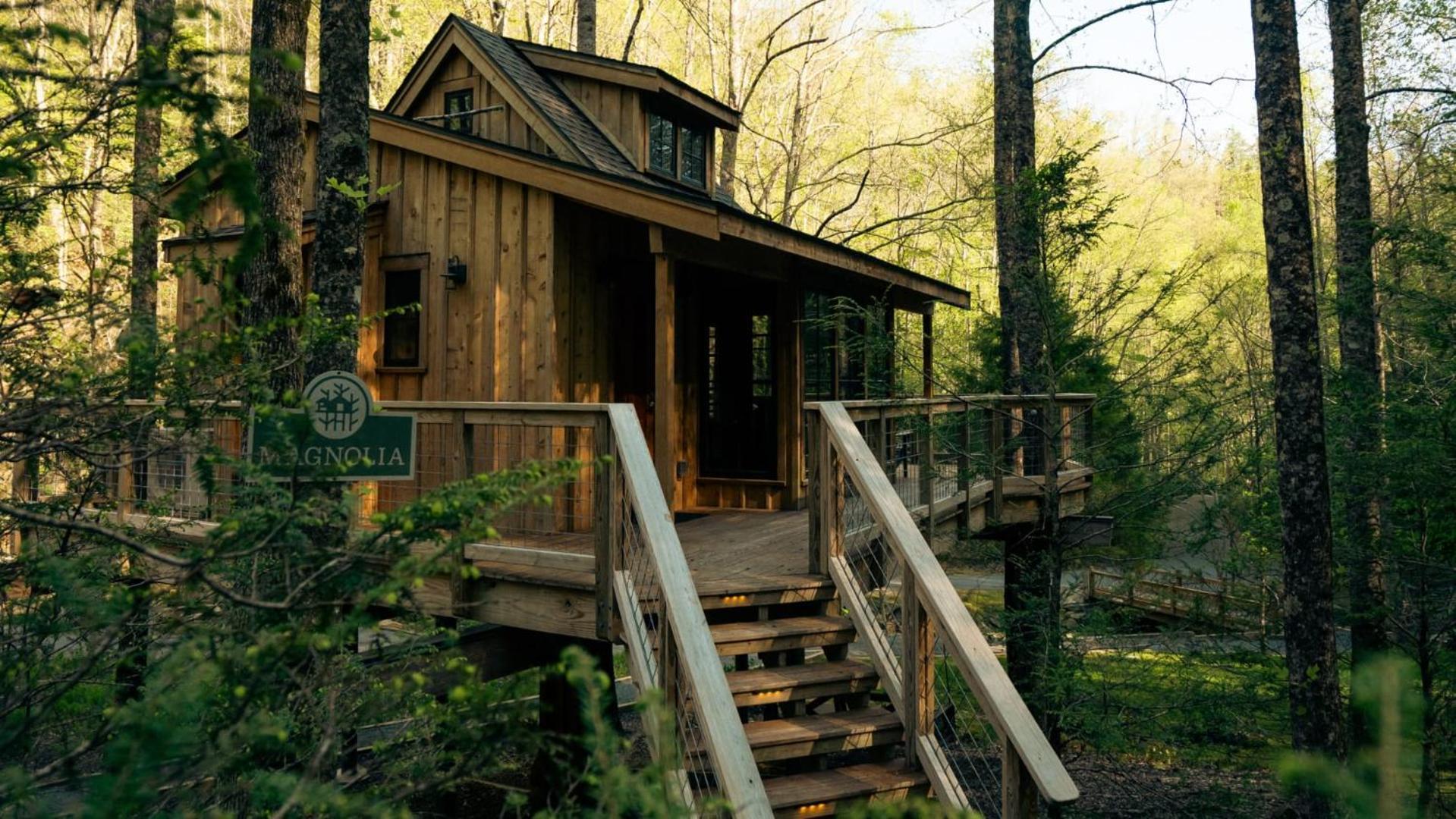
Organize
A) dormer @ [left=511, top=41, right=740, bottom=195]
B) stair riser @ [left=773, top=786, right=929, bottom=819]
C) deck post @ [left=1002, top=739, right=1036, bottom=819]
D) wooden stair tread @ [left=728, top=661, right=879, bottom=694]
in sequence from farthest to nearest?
dormer @ [left=511, top=41, right=740, bottom=195] < wooden stair tread @ [left=728, top=661, right=879, bottom=694] < stair riser @ [left=773, top=786, right=929, bottom=819] < deck post @ [left=1002, top=739, right=1036, bottom=819]

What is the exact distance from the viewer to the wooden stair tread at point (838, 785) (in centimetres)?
514

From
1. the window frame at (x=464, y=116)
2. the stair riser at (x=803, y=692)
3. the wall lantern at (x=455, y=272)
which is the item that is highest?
the window frame at (x=464, y=116)

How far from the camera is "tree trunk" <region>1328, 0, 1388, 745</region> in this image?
33.5 ft

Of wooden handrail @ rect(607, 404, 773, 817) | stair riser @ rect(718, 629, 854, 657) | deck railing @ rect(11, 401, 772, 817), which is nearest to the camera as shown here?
deck railing @ rect(11, 401, 772, 817)

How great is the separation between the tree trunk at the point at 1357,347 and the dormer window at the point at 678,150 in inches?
296

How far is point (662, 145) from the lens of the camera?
13.2 meters

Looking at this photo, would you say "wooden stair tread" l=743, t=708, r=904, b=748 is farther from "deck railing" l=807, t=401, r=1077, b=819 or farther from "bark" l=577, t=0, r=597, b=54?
"bark" l=577, t=0, r=597, b=54

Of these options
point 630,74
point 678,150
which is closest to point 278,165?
point 630,74

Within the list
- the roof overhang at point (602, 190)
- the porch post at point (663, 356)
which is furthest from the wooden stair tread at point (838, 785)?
the roof overhang at point (602, 190)

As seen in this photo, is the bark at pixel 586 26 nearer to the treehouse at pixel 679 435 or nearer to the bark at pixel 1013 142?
the treehouse at pixel 679 435

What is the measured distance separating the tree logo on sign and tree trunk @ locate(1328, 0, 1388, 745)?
8653mm

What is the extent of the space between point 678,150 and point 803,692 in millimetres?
8890

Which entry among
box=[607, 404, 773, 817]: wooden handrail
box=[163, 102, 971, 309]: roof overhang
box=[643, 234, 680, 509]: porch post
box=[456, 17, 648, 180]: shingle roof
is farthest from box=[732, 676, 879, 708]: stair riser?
box=[456, 17, 648, 180]: shingle roof

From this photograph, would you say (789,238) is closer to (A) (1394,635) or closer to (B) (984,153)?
(A) (1394,635)
